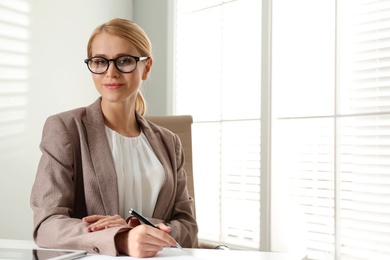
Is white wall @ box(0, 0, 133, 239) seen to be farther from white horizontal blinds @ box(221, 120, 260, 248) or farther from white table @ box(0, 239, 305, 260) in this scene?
white table @ box(0, 239, 305, 260)

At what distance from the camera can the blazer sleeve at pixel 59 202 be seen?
3.65 ft

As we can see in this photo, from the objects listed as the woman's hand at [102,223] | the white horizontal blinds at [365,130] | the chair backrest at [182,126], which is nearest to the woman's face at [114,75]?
the woman's hand at [102,223]

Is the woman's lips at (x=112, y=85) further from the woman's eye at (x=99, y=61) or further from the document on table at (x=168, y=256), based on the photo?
the document on table at (x=168, y=256)

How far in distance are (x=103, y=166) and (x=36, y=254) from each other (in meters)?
0.46

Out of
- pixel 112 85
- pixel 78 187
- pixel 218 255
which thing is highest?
pixel 112 85

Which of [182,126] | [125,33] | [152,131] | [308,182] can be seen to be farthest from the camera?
[308,182]

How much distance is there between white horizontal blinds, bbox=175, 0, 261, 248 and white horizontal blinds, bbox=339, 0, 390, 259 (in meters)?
0.61

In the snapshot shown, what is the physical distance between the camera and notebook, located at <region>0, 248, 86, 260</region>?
0.98 m

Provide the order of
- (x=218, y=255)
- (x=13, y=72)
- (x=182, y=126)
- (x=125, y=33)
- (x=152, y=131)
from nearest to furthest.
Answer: (x=218, y=255) < (x=125, y=33) < (x=152, y=131) < (x=182, y=126) < (x=13, y=72)

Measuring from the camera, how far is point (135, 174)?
158cm

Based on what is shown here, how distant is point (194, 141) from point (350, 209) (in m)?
1.30

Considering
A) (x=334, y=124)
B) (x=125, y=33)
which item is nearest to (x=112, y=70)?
(x=125, y=33)

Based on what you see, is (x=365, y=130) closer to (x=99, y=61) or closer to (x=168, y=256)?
(x=99, y=61)

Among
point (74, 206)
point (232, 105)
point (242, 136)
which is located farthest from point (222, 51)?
point (74, 206)
